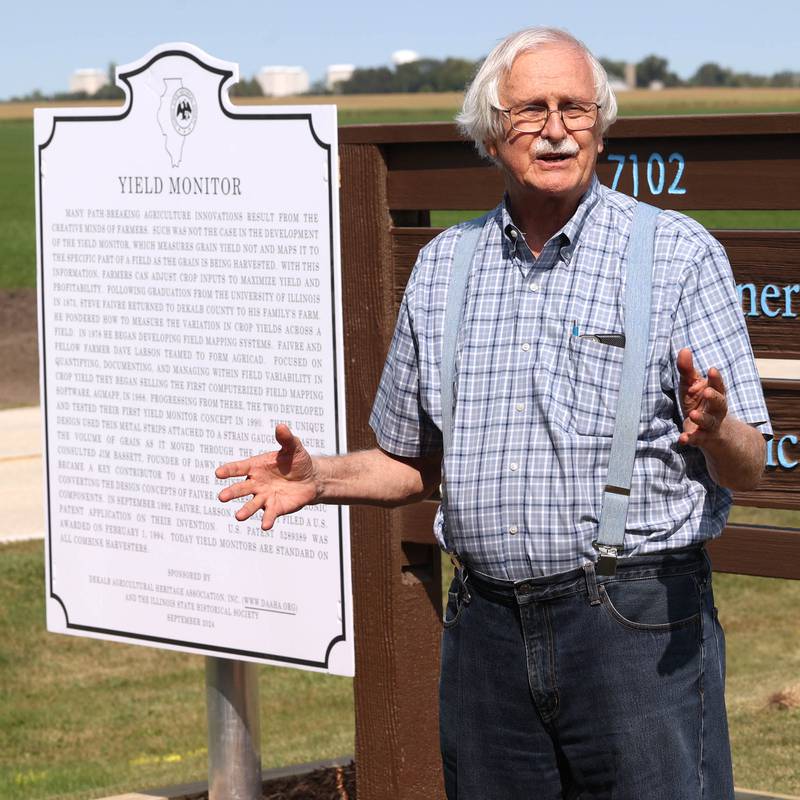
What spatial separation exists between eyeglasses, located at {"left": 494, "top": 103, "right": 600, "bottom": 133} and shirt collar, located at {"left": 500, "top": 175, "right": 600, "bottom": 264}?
10 cm

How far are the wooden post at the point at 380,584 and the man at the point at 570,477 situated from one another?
155 centimetres

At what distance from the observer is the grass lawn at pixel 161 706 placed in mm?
5395

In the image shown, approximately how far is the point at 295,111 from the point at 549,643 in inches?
70.7

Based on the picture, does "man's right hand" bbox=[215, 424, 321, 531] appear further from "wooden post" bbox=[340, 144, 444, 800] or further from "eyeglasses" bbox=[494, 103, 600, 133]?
"wooden post" bbox=[340, 144, 444, 800]

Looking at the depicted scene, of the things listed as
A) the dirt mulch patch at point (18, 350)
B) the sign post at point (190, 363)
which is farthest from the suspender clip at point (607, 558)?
the dirt mulch patch at point (18, 350)

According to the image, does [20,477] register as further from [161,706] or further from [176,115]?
[176,115]

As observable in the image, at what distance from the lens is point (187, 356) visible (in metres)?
4.03

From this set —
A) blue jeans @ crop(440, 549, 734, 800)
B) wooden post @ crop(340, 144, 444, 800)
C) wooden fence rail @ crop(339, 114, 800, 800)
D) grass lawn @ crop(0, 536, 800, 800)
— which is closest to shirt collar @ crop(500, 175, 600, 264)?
blue jeans @ crop(440, 549, 734, 800)

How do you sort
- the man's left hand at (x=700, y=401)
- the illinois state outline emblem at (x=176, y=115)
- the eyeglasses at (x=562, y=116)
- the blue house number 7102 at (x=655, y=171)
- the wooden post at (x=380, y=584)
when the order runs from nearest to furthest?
the man's left hand at (x=700, y=401) < the eyeglasses at (x=562, y=116) < the blue house number 7102 at (x=655, y=171) < the illinois state outline emblem at (x=176, y=115) < the wooden post at (x=380, y=584)

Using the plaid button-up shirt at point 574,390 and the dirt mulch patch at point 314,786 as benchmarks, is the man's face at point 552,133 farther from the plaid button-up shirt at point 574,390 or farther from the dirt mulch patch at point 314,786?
the dirt mulch patch at point 314,786

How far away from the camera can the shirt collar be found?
2527 millimetres

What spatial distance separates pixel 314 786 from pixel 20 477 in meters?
5.72

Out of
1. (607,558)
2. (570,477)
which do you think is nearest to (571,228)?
(570,477)

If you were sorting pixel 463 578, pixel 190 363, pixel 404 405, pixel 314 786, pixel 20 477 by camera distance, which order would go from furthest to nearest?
pixel 20 477, pixel 314 786, pixel 190 363, pixel 404 405, pixel 463 578
